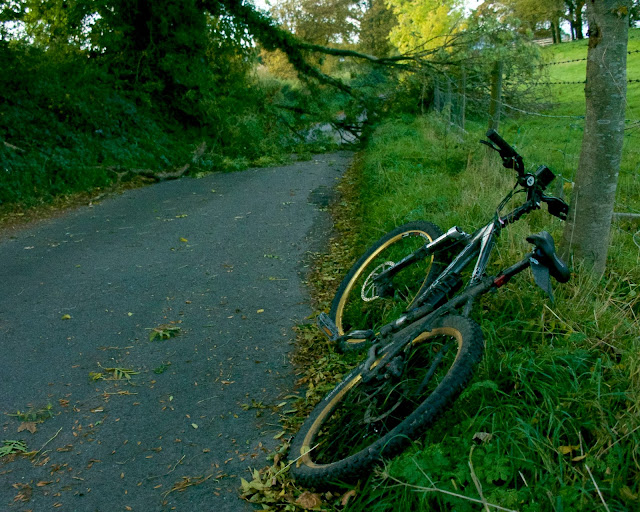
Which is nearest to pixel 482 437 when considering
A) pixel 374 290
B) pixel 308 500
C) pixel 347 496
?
pixel 347 496

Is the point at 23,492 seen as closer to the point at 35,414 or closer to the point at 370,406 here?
the point at 35,414

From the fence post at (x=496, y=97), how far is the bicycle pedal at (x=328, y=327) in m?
5.72

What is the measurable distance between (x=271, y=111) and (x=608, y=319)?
42.6 ft

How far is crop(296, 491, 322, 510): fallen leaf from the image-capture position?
2848 millimetres

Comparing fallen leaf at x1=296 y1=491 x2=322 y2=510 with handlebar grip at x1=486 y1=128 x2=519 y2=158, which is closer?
fallen leaf at x1=296 y1=491 x2=322 y2=510

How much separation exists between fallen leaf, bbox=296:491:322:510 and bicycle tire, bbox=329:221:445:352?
1.69m

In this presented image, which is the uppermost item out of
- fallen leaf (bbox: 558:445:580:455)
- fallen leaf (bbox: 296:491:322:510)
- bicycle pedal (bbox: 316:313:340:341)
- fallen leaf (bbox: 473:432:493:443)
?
fallen leaf (bbox: 558:445:580:455)

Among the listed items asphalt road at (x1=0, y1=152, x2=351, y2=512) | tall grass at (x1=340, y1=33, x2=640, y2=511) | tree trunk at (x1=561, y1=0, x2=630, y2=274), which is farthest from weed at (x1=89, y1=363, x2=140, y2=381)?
tree trunk at (x1=561, y1=0, x2=630, y2=274)

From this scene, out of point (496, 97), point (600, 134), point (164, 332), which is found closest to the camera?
point (600, 134)

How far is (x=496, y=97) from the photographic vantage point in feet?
29.6

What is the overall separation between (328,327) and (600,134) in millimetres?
2442

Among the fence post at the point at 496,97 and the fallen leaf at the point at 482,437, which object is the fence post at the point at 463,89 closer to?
the fence post at the point at 496,97

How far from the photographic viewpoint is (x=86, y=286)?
19.5ft

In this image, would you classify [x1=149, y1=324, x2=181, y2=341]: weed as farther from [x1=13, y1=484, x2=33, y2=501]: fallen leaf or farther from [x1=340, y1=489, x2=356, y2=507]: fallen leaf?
[x1=340, y1=489, x2=356, y2=507]: fallen leaf
